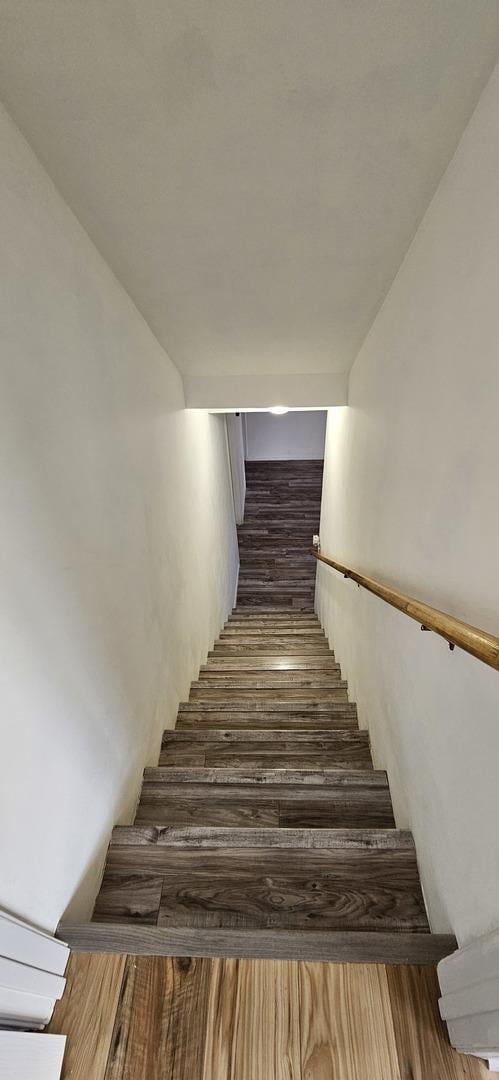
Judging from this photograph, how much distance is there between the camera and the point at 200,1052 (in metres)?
0.90

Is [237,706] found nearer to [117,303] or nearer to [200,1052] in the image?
[200,1052]

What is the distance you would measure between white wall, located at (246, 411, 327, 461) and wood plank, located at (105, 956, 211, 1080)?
23.3 feet

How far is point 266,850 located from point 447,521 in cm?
114

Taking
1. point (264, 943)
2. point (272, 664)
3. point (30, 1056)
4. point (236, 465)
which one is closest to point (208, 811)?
point (264, 943)

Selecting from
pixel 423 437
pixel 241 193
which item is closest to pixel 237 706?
pixel 423 437

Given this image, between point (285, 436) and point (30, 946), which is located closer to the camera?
point (30, 946)

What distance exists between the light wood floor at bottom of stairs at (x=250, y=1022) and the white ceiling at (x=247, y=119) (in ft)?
6.14

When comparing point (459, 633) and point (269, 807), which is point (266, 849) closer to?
point (269, 807)

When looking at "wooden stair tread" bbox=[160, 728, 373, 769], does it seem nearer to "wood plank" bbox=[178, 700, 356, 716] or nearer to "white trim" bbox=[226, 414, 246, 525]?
"wood plank" bbox=[178, 700, 356, 716]

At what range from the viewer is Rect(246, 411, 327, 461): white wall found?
7.46 m

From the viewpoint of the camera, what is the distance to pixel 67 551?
3.71 ft

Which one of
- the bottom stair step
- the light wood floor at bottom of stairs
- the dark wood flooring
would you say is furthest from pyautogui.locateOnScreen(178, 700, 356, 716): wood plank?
the dark wood flooring

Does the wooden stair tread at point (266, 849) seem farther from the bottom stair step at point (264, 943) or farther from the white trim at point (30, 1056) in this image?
the white trim at point (30, 1056)

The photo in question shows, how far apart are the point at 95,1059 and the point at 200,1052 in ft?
0.72
